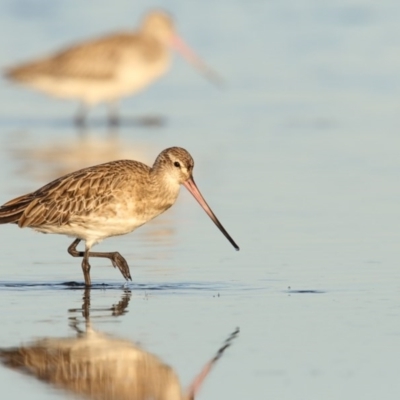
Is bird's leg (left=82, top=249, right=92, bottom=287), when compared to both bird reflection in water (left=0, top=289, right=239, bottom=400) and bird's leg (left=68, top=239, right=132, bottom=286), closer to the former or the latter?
bird's leg (left=68, top=239, right=132, bottom=286)

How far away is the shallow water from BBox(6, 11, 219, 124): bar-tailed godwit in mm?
415

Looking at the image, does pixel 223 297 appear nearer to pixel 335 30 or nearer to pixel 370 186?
pixel 370 186

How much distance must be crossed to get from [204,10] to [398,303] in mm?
19291

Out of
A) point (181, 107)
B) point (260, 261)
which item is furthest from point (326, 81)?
point (260, 261)

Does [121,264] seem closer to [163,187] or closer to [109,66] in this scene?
[163,187]

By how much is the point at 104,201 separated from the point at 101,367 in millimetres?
2751

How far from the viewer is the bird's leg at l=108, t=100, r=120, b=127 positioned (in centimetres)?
1962

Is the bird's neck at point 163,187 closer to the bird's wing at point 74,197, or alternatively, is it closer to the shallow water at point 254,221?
the bird's wing at point 74,197

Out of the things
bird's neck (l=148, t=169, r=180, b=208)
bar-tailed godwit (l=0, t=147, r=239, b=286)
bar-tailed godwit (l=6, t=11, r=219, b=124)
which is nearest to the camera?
bar-tailed godwit (l=0, t=147, r=239, b=286)

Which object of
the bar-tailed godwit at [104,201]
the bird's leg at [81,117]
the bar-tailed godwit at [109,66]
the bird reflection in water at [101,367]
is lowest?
the bird reflection in water at [101,367]

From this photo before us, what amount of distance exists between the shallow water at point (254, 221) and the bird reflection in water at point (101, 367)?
0.29 feet

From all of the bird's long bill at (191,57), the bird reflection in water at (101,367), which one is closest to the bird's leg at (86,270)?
the bird reflection in water at (101,367)

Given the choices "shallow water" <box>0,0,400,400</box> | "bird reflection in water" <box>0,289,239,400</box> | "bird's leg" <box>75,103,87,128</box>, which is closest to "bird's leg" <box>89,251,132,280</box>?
"shallow water" <box>0,0,400,400</box>

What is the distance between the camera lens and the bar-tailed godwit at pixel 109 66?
68.6 ft
